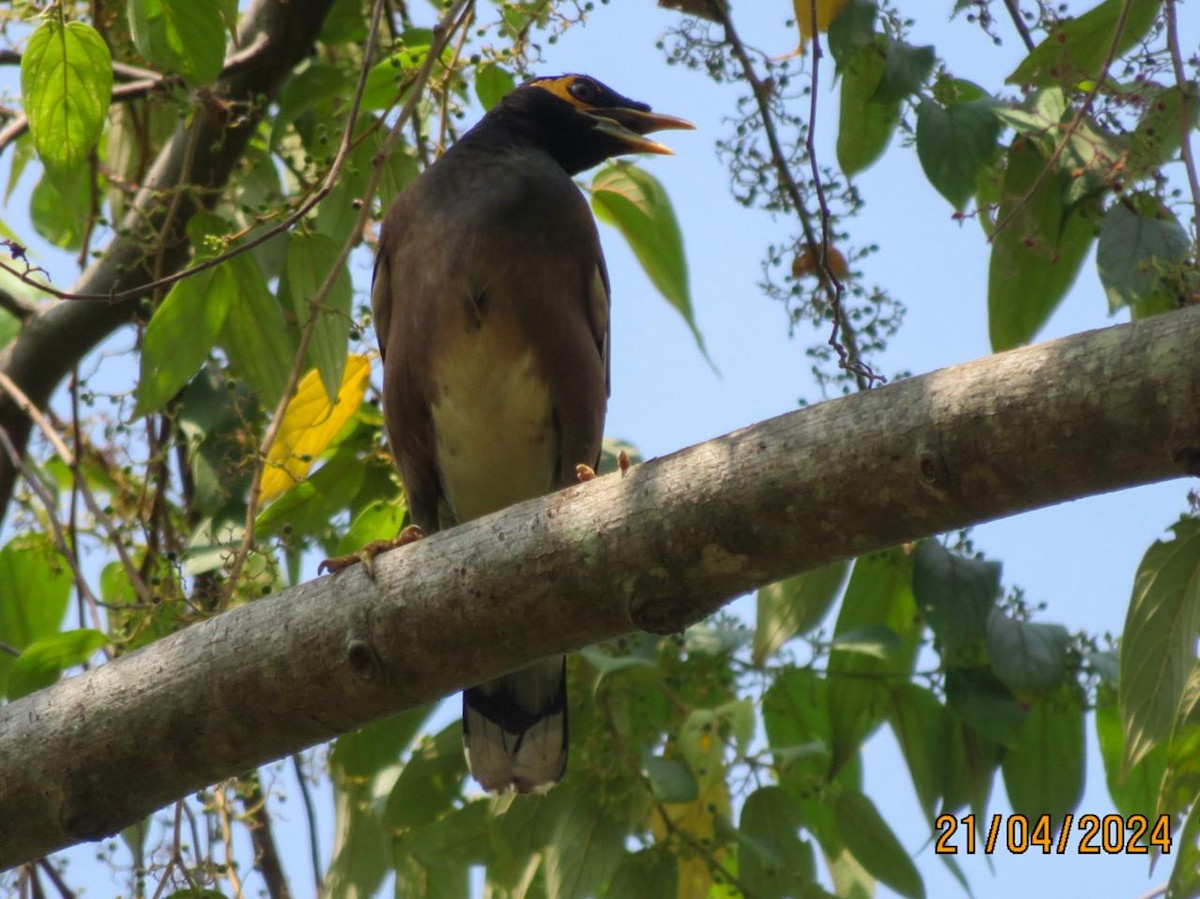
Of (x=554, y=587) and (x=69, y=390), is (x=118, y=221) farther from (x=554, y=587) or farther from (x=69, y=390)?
(x=554, y=587)

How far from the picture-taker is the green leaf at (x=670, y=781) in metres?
2.51

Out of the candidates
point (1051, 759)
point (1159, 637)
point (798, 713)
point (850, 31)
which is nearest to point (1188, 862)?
point (1159, 637)

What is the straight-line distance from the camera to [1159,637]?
6.93 ft

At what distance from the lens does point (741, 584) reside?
199 cm

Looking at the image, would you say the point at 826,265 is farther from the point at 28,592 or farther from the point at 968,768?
the point at 28,592

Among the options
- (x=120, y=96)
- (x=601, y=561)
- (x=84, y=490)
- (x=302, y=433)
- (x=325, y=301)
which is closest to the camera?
(x=601, y=561)

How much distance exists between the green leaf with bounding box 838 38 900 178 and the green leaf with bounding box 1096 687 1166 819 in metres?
1.14

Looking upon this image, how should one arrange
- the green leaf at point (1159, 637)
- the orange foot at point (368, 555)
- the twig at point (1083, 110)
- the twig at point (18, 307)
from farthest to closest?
the twig at point (18, 307), the twig at point (1083, 110), the orange foot at point (368, 555), the green leaf at point (1159, 637)

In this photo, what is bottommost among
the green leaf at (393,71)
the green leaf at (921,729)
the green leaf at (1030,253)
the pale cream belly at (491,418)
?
the green leaf at (921,729)

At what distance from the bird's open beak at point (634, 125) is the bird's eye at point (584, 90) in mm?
59

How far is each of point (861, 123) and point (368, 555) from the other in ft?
4.35

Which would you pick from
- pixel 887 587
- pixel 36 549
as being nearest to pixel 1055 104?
pixel 887 587

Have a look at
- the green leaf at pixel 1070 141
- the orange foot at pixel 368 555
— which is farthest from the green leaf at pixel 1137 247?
the orange foot at pixel 368 555

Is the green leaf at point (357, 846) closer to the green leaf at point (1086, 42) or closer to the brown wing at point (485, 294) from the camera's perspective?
the brown wing at point (485, 294)
